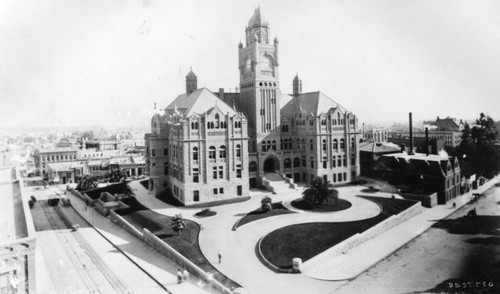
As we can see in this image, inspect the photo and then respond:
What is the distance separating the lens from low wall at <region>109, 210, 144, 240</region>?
4363 cm

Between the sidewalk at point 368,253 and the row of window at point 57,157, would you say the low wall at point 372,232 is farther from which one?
the row of window at point 57,157

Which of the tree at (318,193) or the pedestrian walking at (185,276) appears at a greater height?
the tree at (318,193)

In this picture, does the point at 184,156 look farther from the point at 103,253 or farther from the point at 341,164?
the point at 341,164

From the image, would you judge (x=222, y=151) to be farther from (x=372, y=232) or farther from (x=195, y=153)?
(x=372, y=232)

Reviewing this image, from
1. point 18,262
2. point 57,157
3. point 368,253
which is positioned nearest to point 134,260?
point 18,262

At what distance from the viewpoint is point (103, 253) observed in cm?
3897

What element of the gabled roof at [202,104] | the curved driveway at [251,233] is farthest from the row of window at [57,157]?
the gabled roof at [202,104]

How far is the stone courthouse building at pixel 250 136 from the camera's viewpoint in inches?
2229

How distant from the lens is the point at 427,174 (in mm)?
57688

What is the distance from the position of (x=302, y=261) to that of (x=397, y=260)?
31.4ft

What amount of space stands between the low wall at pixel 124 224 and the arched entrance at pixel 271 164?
28.9m

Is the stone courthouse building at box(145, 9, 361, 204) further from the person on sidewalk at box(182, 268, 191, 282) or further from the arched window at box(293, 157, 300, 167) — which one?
the person on sidewalk at box(182, 268, 191, 282)

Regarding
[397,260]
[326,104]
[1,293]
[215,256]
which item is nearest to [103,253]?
[215,256]

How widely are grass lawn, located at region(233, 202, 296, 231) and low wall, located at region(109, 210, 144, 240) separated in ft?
39.0
